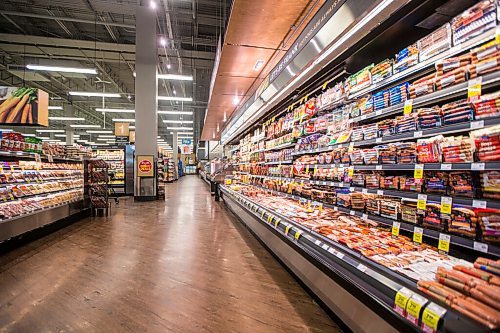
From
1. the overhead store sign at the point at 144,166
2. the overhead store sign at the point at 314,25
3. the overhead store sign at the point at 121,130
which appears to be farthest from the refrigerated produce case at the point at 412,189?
the overhead store sign at the point at 121,130

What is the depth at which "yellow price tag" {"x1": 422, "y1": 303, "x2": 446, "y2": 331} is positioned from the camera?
111 centimetres

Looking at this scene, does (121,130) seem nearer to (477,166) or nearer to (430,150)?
(430,150)

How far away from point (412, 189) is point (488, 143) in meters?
0.62

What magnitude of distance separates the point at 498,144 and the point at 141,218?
23.0ft

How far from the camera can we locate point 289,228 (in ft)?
9.21

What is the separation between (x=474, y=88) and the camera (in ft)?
5.02

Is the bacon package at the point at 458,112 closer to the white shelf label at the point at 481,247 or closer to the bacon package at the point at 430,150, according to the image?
the bacon package at the point at 430,150

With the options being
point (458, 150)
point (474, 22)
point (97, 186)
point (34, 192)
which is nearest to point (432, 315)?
point (458, 150)

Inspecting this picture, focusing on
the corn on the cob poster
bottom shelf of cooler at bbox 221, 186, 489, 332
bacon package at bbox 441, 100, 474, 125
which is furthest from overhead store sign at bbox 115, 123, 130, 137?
bacon package at bbox 441, 100, 474, 125

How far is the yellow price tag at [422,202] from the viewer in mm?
1829

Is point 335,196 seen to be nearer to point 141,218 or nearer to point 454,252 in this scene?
point 454,252

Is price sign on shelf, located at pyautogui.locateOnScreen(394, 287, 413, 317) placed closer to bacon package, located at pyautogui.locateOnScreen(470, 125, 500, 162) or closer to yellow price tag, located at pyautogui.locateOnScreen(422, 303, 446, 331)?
yellow price tag, located at pyautogui.locateOnScreen(422, 303, 446, 331)

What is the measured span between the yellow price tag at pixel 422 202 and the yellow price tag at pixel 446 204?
125 millimetres

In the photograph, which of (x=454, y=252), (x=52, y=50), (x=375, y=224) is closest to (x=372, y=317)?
(x=454, y=252)
